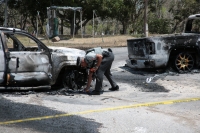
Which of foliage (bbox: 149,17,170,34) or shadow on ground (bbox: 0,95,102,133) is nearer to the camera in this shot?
shadow on ground (bbox: 0,95,102,133)

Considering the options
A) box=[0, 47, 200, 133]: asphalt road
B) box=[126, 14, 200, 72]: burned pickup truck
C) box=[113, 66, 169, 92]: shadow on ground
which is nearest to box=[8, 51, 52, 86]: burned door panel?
box=[0, 47, 200, 133]: asphalt road

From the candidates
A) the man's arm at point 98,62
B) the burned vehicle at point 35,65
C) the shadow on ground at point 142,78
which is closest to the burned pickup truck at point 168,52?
the shadow on ground at point 142,78

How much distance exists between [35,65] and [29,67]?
0.15 m

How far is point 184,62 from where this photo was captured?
10.9 meters

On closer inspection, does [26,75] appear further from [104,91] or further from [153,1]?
[153,1]

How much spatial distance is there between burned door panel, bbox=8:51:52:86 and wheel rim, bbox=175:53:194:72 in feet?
15.0

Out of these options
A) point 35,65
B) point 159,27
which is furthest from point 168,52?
point 159,27

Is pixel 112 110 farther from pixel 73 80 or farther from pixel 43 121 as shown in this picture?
pixel 73 80

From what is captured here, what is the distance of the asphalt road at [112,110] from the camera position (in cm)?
540

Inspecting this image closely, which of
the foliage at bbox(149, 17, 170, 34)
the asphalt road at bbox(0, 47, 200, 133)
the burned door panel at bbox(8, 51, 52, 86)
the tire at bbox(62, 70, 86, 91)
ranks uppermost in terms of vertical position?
the foliage at bbox(149, 17, 170, 34)

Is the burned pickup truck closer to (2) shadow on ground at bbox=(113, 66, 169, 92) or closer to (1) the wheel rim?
(1) the wheel rim

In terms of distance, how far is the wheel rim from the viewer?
35.5 ft

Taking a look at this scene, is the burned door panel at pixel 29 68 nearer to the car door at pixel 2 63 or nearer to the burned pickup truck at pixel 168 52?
the car door at pixel 2 63

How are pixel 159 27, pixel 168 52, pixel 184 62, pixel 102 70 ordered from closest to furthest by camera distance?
pixel 102 70
pixel 168 52
pixel 184 62
pixel 159 27
